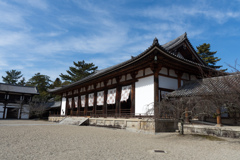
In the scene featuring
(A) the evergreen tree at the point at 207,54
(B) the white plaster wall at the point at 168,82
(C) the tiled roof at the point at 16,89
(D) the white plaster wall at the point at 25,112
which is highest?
(A) the evergreen tree at the point at 207,54

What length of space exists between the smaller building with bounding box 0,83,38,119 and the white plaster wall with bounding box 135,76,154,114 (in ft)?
95.2

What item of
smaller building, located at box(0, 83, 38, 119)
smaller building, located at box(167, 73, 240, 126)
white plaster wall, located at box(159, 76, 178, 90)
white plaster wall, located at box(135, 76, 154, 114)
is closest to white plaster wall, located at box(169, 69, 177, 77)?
white plaster wall, located at box(159, 76, 178, 90)

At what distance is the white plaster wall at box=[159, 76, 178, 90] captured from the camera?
11.8 metres

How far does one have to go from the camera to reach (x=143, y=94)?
39.5 ft

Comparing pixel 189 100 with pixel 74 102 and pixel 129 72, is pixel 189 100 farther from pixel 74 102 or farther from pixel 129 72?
pixel 74 102

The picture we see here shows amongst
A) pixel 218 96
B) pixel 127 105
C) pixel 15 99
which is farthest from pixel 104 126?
pixel 15 99

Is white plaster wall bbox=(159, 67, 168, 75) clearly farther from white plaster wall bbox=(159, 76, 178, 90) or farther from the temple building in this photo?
white plaster wall bbox=(159, 76, 178, 90)

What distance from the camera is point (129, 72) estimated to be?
1383 cm

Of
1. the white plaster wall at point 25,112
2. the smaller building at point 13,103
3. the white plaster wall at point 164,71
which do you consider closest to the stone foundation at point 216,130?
the white plaster wall at point 164,71

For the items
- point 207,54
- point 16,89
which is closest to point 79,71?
point 16,89

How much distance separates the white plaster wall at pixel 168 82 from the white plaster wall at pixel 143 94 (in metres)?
0.74

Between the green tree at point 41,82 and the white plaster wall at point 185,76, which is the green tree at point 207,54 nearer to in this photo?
the white plaster wall at point 185,76

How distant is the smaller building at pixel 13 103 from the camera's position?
3372cm

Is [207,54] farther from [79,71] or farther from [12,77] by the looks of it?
[12,77]
